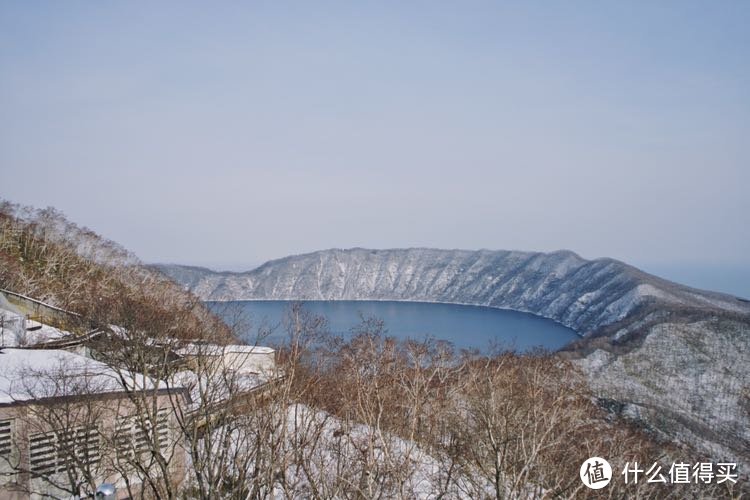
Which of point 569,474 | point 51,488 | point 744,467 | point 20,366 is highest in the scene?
point 20,366

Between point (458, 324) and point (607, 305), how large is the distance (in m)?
18.9

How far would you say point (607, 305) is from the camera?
74250mm

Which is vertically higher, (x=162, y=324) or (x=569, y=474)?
(x=162, y=324)

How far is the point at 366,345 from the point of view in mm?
20234

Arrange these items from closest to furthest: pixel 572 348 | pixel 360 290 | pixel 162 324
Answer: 1. pixel 162 324
2. pixel 572 348
3. pixel 360 290

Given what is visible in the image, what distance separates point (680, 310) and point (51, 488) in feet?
170

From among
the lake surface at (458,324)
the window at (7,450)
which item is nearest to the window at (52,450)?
the window at (7,450)

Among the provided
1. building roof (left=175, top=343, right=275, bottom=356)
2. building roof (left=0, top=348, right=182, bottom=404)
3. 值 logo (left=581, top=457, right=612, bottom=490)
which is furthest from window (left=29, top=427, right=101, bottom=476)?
值 logo (left=581, top=457, right=612, bottom=490)

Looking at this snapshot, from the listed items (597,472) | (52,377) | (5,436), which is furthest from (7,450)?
(597,472)

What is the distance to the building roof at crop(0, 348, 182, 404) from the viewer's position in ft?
29.6

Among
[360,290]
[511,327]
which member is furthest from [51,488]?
[360,290]

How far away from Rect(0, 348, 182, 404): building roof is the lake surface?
3866 centimetres

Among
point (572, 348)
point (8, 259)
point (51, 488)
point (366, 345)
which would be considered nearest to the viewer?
point (51, 488)

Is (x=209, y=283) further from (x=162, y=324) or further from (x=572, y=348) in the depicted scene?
(x=162, y=324)
